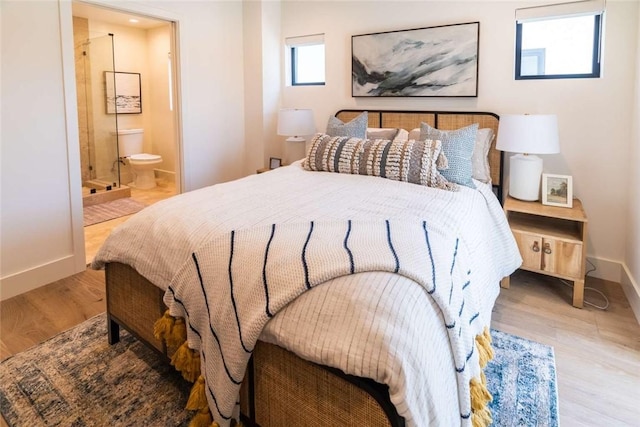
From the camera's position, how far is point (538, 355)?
1.99 m

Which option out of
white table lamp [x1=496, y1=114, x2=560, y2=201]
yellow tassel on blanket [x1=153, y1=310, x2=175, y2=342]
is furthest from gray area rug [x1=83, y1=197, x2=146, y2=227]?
white table lamp [x1=496, y1=114, x2=560, y2=201]

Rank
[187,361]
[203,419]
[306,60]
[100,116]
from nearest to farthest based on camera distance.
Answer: [203,419], [187,361], [306,60], [100,116]

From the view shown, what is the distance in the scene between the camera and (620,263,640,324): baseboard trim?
234cm

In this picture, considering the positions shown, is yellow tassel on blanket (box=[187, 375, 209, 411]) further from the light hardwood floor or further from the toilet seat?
the toilet seat

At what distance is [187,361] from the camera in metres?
1.54

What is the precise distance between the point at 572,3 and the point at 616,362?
221 centimetres

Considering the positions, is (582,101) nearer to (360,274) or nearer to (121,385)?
(360,274)

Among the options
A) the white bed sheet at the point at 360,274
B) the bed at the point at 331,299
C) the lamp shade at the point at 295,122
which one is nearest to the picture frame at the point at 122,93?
the lamp shade at the point at 295,122

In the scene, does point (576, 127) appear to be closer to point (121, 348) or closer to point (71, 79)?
point (121, 348)

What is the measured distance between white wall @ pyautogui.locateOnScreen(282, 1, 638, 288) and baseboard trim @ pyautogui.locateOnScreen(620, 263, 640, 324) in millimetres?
110

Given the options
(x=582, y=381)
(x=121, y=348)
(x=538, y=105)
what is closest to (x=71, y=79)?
(x=121, y=348)

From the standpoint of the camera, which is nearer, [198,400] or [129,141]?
[198,400]

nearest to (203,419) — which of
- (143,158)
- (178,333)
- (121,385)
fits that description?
(178,333)

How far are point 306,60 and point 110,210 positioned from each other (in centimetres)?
281
